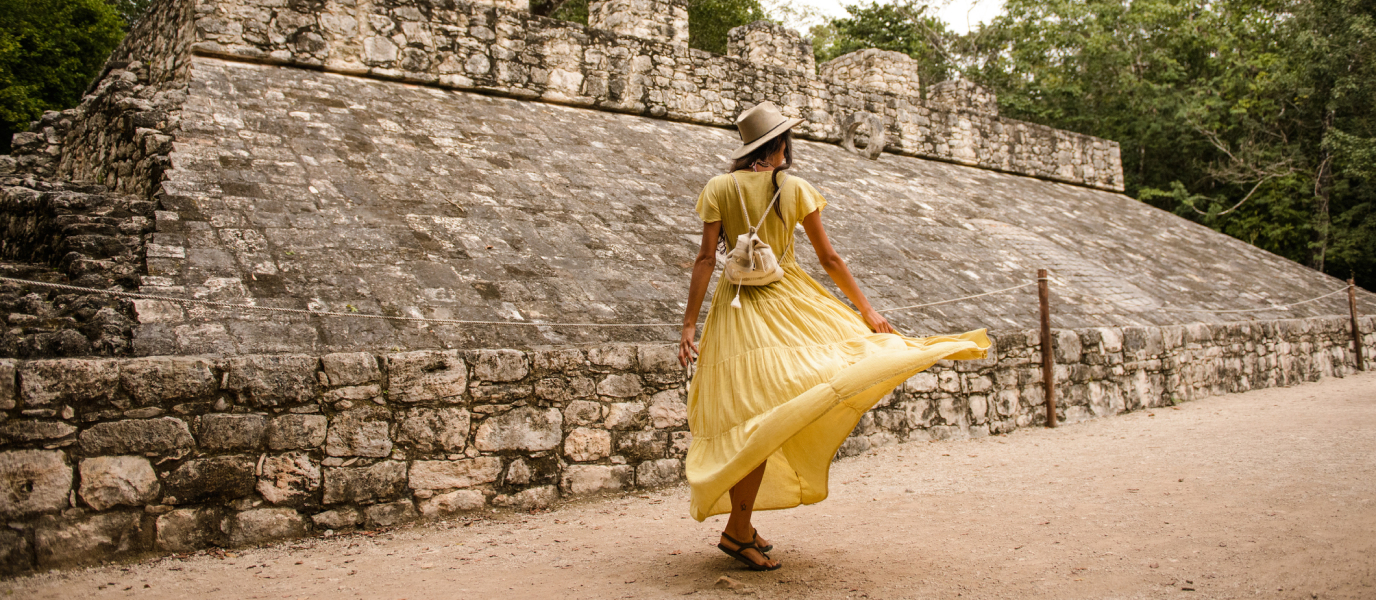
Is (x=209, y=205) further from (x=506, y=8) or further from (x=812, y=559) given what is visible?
(x=506, y=8)

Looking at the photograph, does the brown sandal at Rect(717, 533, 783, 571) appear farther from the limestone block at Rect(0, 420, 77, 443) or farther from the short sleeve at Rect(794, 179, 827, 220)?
the limestone block at Rect(0, 420, 77, 443)

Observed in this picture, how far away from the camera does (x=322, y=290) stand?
4262mm

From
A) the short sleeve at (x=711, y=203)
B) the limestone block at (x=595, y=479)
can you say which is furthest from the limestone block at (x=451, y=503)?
the short sleeve at (x=711, y=203)

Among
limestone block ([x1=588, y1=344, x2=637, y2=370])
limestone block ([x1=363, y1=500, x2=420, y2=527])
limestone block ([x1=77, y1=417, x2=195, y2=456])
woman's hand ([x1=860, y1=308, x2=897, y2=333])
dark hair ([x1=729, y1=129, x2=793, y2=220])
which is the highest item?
dark hair ([x1=729, y1=129, x2=793, y2=220])

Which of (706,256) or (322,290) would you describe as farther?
(322,290)

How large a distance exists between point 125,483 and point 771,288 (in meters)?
2.46

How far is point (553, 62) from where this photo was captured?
8664 millimetres

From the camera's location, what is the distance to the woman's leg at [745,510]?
2.83 meters

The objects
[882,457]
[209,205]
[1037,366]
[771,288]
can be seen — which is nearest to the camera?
[771,288]

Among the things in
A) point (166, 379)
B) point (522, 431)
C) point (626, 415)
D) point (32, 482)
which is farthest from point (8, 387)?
point (626, 415)

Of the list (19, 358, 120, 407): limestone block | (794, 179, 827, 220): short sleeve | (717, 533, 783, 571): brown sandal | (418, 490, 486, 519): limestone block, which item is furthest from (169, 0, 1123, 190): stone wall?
(717, 533, 783, 571): brown sandal

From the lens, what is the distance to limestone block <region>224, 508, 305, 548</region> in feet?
11.3

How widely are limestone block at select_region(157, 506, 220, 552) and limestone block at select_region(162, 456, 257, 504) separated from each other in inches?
1.8

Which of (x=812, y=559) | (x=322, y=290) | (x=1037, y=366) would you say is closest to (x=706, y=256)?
(x=812, y=559)
